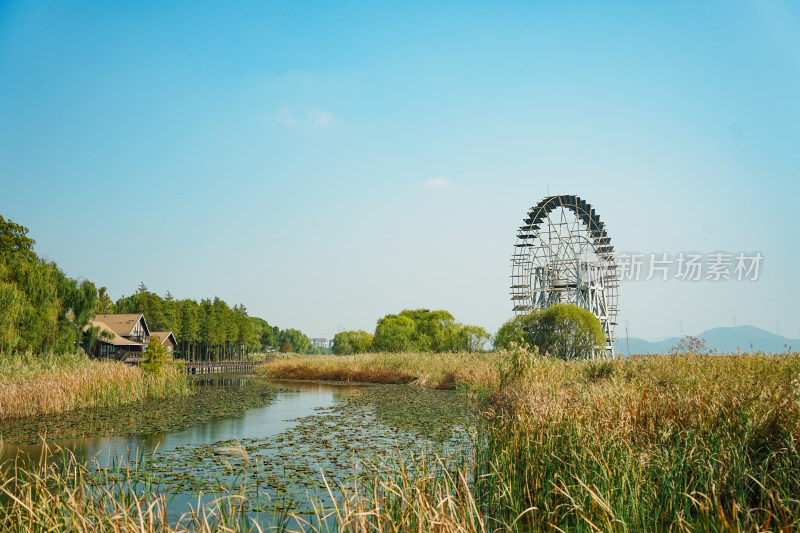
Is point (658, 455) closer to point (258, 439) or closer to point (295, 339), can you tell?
point (258, 439)

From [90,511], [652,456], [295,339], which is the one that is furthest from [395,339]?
[295,339]

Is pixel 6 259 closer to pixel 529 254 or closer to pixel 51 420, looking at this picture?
pixel 51 420

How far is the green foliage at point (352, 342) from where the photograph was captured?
83.7 meters

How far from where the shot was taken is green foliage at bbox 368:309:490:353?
62366 mm

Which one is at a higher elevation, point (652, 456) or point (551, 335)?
point (551, 335)

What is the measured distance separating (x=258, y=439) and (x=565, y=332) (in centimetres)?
2099

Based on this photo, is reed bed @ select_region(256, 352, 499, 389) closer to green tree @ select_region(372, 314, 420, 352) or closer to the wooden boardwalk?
the wooden boardwalk

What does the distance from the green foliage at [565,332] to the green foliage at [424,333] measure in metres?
20.5

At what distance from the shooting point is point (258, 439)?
12.1m

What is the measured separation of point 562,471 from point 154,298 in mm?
63375

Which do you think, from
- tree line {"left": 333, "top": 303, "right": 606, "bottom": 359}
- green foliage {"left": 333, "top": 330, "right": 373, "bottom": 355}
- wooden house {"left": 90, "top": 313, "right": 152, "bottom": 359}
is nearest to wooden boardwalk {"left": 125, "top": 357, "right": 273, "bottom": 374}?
wooden house {"left": 90, "top": 313, "right": 152, "bottom": 359}

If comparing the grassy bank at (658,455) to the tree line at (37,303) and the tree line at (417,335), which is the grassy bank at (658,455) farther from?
the tree line at (417,335)

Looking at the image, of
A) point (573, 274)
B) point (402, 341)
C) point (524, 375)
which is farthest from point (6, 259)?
point (402, 341)

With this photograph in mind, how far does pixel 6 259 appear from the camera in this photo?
28.6m
